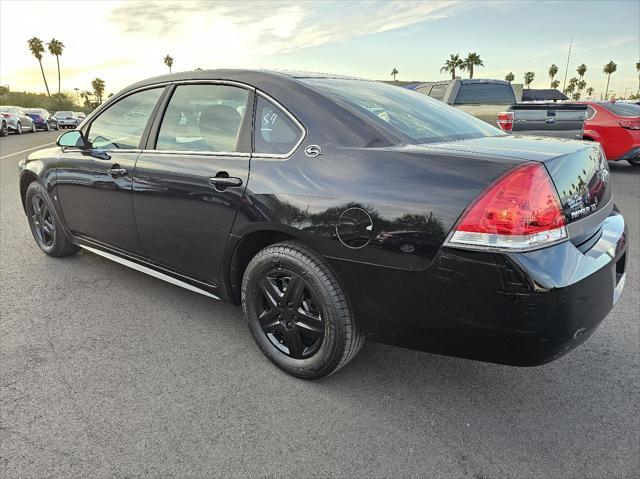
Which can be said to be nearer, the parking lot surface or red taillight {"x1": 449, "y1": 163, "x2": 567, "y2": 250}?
red taillight {"x1": 449, "y1": 163, "x2": 567, "y2": 250}

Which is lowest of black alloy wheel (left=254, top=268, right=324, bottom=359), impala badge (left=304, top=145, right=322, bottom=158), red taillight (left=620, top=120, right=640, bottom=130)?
black alloy wheel (left=254, top=268, right=324, bottom=359)

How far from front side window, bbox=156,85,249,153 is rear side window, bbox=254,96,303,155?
0.14 metres

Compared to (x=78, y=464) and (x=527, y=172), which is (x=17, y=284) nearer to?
(x=78, y=464)

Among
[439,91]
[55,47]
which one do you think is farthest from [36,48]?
[439,91]

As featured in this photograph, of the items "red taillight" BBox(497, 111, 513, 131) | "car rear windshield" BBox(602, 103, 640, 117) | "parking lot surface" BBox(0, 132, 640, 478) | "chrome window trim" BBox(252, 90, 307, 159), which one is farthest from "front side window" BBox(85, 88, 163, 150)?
"car rear windshield" BBox(602, 103, 640, 117)

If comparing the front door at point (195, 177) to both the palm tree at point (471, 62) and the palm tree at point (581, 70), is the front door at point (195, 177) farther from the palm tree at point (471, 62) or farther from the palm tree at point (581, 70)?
the palm tree at point (581, 70)

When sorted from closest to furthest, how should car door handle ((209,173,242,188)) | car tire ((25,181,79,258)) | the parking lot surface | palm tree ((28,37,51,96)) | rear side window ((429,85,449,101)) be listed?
the parking lot surface
car door handle ((209,173,242,188))
car tire ((25,181,79,258))
rear side window ((429,85,449,101))
palm tree ((28,37,51,96))

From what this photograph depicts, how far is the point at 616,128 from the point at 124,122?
383 inches

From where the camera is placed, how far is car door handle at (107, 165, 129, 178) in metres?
3.28

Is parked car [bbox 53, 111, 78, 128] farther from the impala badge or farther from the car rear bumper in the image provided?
the car rear bumper

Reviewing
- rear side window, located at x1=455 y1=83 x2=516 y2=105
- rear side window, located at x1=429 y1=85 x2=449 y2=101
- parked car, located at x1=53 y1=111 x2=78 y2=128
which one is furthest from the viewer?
parked car, located at x1=53 y1=111 x2=78 y2=128

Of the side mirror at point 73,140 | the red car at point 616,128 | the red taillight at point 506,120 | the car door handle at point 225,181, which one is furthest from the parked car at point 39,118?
the car door handle at point 225,181

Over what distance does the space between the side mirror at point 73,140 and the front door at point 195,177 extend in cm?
91

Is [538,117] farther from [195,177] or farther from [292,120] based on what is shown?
[195,177]
